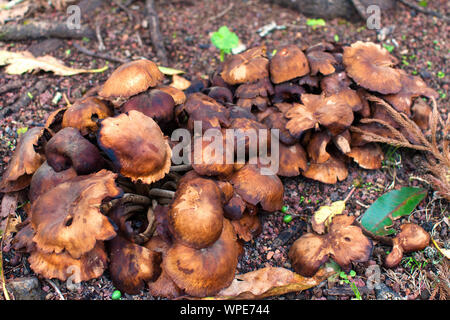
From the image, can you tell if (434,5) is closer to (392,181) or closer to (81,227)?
(392,181)

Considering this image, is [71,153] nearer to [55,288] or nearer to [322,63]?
[55,288]

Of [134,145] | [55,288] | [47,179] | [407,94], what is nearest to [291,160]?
[407,94]

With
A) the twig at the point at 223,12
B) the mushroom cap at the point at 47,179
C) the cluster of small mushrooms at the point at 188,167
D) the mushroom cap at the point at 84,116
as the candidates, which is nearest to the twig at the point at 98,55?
the cluster of small mushrooms at the point at 188,167

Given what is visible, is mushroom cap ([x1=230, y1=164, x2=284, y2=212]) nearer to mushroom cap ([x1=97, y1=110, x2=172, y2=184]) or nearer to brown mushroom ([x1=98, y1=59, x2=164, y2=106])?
mushroom cap ([x1=97, y1=110, x2=172, y2=184])

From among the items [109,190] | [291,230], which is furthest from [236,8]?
[109,190]

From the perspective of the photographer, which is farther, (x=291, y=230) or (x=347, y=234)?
(x=291, y=230)

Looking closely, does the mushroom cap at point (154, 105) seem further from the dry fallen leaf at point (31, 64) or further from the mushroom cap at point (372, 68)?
the mushroom cap at point (372, 68)
